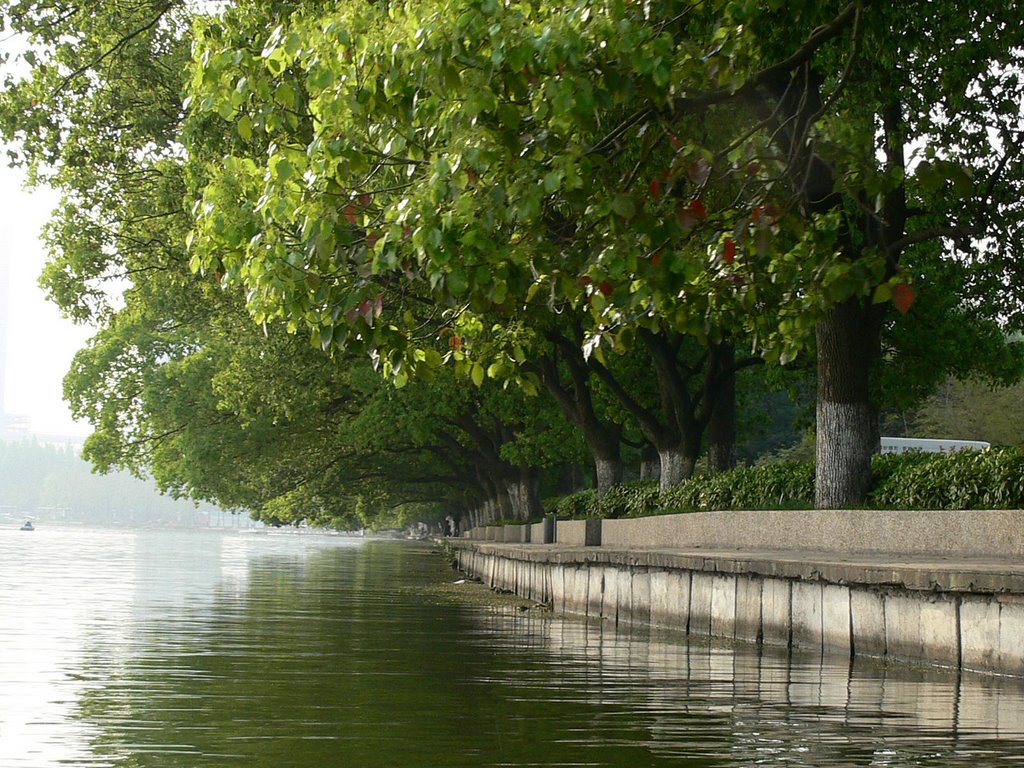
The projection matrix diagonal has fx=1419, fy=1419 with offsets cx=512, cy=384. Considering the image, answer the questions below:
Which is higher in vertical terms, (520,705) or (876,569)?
(876,569)

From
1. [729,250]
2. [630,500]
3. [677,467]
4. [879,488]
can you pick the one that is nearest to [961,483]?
[879,488]

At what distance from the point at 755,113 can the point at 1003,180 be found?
507 cm

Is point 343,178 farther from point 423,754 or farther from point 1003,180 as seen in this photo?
point 1003,180

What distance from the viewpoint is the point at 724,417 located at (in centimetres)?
2745

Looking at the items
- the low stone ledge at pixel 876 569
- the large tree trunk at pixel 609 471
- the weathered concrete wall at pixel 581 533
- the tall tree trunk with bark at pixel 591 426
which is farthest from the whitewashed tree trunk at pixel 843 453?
the large tree trunk at pixel 609 471

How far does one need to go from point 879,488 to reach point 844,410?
3.74ft

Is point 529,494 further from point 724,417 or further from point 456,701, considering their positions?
point 456,701

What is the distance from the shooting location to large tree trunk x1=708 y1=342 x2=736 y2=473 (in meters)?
26.8

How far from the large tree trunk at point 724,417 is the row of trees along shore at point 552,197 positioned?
80 mm

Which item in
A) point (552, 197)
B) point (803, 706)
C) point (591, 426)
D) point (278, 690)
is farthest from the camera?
point (591, 426)

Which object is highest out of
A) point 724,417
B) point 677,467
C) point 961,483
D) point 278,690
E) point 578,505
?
point 724,417

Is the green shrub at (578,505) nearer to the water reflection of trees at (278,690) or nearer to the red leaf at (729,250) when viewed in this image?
the water reflection of trees at (278,690)

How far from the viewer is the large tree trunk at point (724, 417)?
2680 centimetres

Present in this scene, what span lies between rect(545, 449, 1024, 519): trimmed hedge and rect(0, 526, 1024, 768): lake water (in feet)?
12.0
